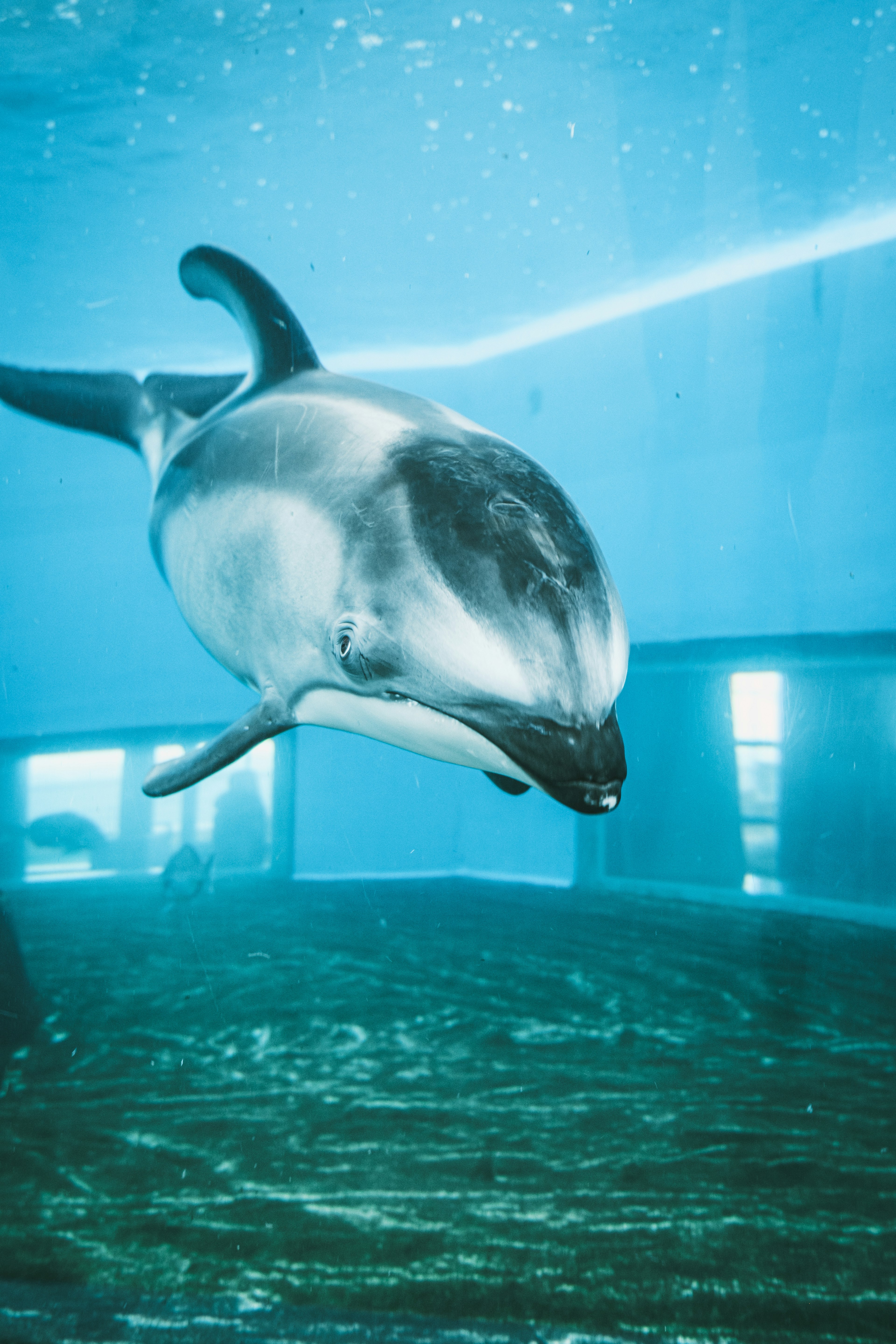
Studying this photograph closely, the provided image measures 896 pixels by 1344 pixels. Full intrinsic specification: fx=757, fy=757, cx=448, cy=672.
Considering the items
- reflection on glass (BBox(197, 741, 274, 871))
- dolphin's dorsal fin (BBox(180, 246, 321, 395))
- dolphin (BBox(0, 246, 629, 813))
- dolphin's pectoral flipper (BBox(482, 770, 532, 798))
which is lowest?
reflection on glass (BBox(197, 741, 274, 871))

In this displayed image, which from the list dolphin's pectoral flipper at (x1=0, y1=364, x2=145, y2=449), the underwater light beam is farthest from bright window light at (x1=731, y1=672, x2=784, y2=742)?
dolphin's pectoral flipper at (x1=0, y1=364, x2=145, y2=449)

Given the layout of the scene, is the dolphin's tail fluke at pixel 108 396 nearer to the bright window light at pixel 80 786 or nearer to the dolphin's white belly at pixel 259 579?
the dolphin's white belly at pixel 259 579

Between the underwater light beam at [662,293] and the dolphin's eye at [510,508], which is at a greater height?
the underwater light beam at [662,293]

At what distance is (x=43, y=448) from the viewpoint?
1592 centimetres

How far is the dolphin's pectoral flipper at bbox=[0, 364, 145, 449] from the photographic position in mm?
3953

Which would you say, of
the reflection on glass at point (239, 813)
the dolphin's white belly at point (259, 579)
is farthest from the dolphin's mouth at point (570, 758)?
the reflection on glass at point (239, 813)

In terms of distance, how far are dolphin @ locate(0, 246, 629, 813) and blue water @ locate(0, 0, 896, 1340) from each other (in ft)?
4.53

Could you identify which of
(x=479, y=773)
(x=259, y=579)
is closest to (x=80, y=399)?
(x=259, y=579)

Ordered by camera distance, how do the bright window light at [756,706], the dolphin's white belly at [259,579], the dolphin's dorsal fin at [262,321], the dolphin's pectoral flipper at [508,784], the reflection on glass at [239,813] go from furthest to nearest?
the bright window light at [756,706] → the reflection on glass at [239,813] → the dolphin's dorsal fin at [262,321] → the dolphin's white belly at [259,579] → the dolphin's pectoral flipper at [508,784]

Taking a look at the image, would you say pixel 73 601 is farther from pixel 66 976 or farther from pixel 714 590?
pixel 714 590

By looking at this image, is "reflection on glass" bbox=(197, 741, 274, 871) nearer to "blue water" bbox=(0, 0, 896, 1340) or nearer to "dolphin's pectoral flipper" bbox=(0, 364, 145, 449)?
"blue water" bbox=(0, 0, 896, 1340)

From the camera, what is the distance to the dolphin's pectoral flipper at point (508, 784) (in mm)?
2035

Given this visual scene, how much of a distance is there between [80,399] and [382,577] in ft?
10.3

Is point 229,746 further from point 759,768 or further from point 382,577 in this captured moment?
point 759,768
